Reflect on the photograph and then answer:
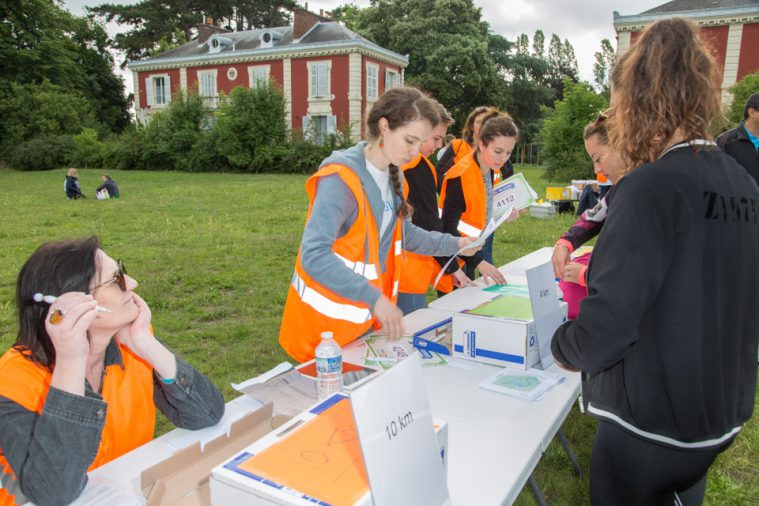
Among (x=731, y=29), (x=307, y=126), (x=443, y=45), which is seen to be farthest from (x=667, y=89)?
(x=443, y=45)

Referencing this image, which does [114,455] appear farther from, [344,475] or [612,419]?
[612,419]

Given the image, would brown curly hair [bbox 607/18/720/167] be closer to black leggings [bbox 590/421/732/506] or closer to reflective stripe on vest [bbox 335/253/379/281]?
black leggings [bbox 590/421/732/506]

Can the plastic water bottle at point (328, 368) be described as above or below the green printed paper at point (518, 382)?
above

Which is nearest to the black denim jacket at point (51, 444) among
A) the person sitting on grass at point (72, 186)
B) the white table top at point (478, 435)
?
the white table top at point (478, 435)

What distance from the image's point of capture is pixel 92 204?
38.6 feet

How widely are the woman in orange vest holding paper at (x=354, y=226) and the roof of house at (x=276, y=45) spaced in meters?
24.2

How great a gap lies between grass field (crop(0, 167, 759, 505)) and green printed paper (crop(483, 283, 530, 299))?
88 cm

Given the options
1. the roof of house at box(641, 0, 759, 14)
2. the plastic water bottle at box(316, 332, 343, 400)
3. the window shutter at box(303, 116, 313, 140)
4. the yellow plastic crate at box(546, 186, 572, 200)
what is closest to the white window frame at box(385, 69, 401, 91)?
the window shutter at box(303, 116, 313, 140)

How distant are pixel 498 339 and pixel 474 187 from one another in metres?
1.34

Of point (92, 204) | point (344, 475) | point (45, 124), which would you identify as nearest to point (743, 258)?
point (344, 475)

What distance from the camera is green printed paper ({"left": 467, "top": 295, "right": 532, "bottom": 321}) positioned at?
7.30ft

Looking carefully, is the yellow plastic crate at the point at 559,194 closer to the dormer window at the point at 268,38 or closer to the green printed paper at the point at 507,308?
the green printed paper at the point at 507,308

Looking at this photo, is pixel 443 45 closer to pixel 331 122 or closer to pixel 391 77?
pixel 391 77

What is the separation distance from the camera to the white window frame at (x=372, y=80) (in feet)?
85.7
